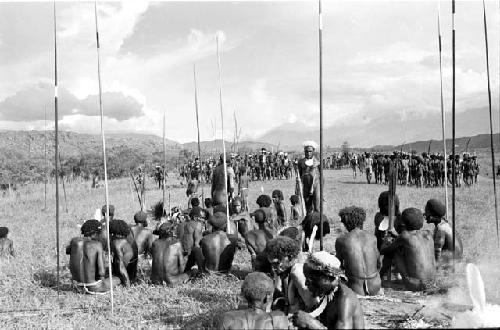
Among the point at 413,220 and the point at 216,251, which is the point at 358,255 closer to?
the point at 413,220

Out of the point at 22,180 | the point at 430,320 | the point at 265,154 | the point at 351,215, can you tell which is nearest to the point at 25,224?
the point at 351,215

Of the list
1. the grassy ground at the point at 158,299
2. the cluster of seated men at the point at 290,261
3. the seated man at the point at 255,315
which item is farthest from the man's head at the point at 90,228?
the seated man at the point at 255,315

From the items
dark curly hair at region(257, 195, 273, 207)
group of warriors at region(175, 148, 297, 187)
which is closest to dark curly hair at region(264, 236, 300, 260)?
dark curly hair at region(257, 195, 273, 207)

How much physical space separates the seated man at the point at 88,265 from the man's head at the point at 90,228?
0.18 metres

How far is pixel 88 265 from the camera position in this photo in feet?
24.7

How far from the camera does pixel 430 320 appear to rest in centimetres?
560

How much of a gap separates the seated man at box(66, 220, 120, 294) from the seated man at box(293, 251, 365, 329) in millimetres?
4616

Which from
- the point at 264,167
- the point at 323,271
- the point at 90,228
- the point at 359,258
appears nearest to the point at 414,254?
the point at 359,258

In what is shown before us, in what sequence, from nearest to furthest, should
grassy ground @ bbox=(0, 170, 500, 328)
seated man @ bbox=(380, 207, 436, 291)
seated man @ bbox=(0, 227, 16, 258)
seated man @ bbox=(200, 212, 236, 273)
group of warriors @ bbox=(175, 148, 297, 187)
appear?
grassy ground @ bbox=(0, 170, 500, 328)
seated man @ bbox=(380, 207, 436, 291)
seated man @ bbox=(200, 212, 236, 273)
seated man @ bbox=(0, 227, 16, 258)
group of warriors @ bbox=(175, 148, 297, 187)

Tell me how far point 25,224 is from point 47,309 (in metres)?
10.5

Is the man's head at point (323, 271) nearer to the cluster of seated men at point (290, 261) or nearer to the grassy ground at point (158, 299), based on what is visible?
the cluster of seated men at point (290, 261)

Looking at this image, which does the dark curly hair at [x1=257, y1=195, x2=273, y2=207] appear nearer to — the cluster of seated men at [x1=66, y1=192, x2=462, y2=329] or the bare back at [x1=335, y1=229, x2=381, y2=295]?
the cluster of seated men at [x1=66, y1=192, x2=462, y2=329]

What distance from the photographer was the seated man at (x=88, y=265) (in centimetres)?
752

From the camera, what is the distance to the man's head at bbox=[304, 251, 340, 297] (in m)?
3.76
